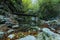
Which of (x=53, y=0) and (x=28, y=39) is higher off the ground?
(x=53, y=0)

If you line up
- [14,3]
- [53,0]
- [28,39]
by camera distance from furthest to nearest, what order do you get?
[14,3]
[53,0]
[28,39]

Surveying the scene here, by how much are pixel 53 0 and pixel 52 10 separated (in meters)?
0.30

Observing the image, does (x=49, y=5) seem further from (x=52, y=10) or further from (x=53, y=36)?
(x=53, y=36)

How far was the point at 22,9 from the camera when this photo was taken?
4879 millimetres

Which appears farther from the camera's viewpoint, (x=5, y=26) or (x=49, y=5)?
(x=49, y=5)

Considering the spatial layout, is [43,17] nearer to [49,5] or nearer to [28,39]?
[49,5]

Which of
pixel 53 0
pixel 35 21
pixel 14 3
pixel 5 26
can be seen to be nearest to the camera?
pixel 5 26

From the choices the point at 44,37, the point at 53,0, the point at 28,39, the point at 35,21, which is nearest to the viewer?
the point at 28,39

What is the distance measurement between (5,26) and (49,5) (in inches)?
69.6

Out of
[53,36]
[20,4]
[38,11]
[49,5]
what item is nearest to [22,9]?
[20,4]

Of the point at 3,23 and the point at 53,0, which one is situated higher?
the point at 53,0

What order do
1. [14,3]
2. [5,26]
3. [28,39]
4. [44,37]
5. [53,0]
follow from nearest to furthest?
1. [28,39]
2. [44,37]
3. [5,26]
4. [53,0]
5. [14,3]

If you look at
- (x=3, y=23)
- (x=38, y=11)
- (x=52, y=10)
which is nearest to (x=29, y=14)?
(x=38, y=11)

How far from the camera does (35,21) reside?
11.6ft
